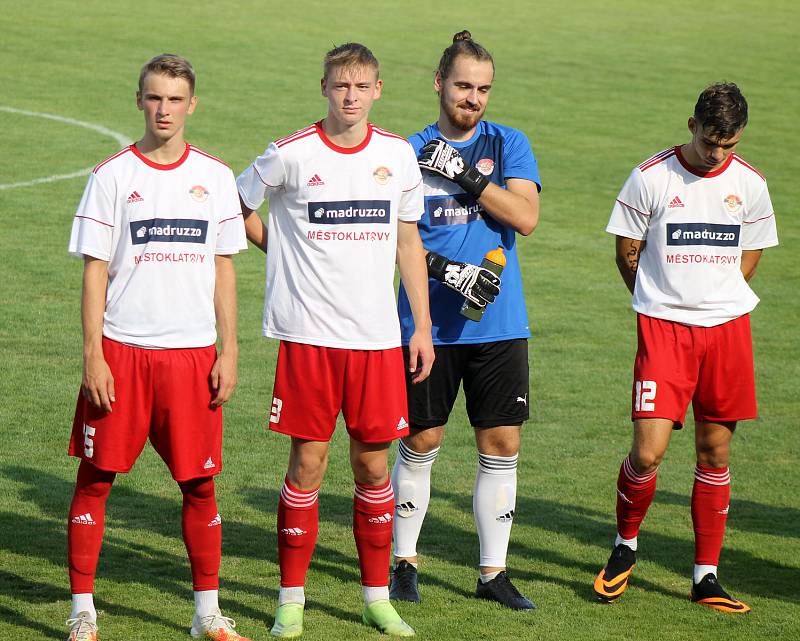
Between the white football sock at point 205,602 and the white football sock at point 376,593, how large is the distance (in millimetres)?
656

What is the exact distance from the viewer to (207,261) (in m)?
5.14

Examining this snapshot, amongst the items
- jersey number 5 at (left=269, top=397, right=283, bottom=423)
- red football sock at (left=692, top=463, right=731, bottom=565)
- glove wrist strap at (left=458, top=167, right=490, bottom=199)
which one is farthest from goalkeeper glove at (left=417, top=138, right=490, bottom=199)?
red football sock at (left=692, top=463, right=731, bottom=565)

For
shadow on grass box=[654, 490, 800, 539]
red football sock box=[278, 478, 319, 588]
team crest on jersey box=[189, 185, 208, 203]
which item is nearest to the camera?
team crest on jersey box=[189, 185, 208, 203]

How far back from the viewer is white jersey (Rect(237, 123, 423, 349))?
5.29 metres

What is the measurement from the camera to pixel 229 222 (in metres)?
5.19

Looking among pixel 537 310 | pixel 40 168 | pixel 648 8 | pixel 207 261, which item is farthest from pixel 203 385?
pixel 648 8

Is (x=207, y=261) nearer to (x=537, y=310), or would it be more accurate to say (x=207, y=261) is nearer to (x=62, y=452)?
(x=62, y=452)

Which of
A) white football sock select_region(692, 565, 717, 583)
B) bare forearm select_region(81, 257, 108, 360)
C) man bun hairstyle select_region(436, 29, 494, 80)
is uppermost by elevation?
man bun hairstyle select_region(436, 29, 494, 80)

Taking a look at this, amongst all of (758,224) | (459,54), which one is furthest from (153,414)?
(758,224)

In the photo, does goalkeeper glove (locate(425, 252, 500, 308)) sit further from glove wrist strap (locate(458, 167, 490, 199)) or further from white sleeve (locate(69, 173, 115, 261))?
white sleeve (locate(69, 173, 115, 261))

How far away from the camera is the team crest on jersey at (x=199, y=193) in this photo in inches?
200

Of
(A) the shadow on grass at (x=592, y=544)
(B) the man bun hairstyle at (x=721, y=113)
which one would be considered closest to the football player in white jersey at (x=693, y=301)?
(B) the man bun hairstyle at (x=721, y=113)

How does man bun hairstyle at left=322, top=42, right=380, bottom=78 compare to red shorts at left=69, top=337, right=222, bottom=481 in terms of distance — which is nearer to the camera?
red shorts at left=69, top=337, right=222, bottom=481

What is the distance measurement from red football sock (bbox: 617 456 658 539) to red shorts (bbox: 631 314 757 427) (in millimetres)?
300
